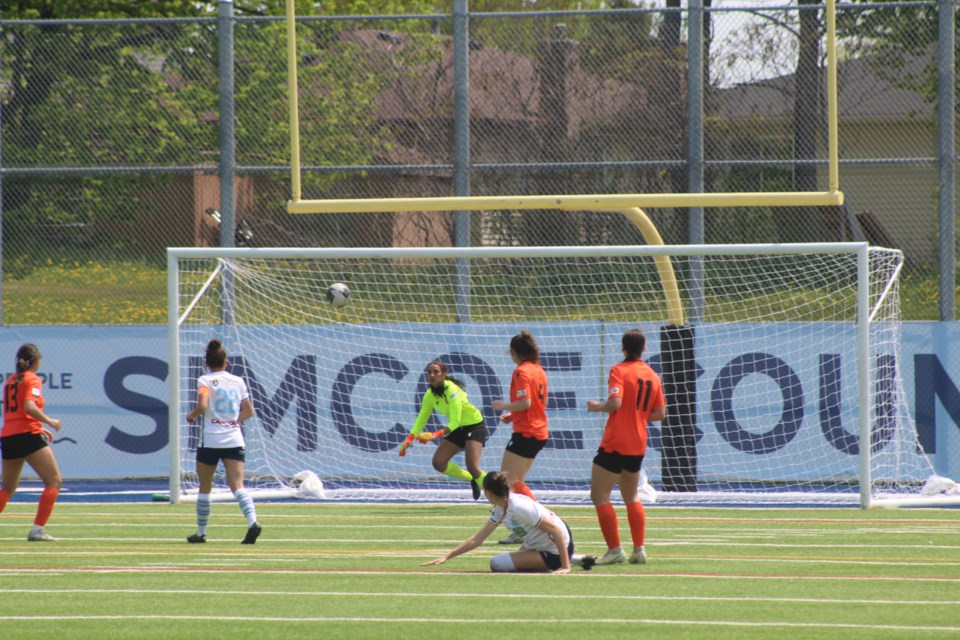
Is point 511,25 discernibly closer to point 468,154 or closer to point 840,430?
point 468,154

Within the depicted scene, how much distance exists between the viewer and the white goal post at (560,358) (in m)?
16.2

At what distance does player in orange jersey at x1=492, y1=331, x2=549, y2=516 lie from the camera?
12133 mm

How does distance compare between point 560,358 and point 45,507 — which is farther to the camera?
point 560,358

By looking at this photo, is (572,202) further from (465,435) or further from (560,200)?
(465,435)

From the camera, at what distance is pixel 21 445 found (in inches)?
496

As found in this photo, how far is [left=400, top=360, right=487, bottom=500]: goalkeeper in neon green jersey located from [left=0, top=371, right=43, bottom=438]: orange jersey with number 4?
382 centimetres

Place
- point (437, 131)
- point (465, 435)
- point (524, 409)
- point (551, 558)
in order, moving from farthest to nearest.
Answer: point (437, 131) < point (465, 435) < point (524, 409) < point (551, 558)

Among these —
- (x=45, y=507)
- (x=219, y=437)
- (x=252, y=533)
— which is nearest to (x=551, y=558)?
(x=252, y=533)

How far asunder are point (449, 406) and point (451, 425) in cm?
23

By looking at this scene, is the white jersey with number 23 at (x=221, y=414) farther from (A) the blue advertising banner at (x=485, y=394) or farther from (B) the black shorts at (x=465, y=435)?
(A) the blue advertising banner at (x=485, y=394)

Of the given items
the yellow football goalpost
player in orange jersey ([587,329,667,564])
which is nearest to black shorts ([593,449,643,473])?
player in orange jersey ([587,329,667,564])

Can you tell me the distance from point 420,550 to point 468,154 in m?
7.21

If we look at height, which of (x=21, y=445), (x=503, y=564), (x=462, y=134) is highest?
(x=462, y=134)

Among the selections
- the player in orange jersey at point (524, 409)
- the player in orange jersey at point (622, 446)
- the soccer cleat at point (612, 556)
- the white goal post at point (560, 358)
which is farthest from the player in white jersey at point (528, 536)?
the white goal post at point (560, 358)
